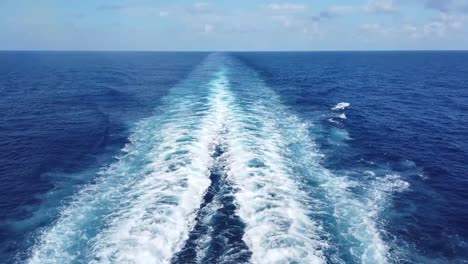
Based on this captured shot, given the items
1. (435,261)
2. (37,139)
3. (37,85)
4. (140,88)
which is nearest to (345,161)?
(435,261)

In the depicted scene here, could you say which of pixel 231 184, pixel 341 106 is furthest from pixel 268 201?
pixel 341 106

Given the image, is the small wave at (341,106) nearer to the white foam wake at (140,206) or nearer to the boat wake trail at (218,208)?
the boat wake trail at (218,208)

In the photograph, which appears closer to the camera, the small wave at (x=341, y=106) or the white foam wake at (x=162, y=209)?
the white foam wake at (x=162, y=209)

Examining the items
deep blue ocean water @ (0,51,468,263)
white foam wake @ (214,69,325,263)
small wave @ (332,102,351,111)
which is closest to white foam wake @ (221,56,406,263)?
white foam wake @ (214,69,325,263)

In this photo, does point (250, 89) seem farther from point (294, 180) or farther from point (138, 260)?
point (138, 260)

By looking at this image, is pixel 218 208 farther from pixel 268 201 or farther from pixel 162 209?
pixel 162 209

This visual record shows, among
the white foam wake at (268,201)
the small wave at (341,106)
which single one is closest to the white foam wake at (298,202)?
the white foam wake at (268,201)

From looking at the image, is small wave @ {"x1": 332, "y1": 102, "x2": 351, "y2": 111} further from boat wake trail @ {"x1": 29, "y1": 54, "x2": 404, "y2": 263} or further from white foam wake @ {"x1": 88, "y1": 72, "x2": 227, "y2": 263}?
white foam wake @ {"x1": 88, "y1": 72, "x2": 227, "y2": 263}
